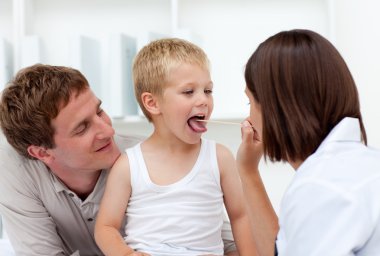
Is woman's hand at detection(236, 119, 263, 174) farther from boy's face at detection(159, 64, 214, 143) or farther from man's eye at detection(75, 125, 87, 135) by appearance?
man's eye at detection(75, 125, 87, 135)

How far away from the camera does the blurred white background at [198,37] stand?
2324 mm

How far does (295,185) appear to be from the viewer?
2.94 ft

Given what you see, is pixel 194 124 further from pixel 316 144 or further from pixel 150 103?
pixel 316 144

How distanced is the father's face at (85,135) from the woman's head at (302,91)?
612 mm

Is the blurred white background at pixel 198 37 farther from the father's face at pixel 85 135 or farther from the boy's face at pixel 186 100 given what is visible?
the boy's face at pixel 186 100

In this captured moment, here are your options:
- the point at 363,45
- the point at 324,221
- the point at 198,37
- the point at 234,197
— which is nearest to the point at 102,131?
the point at 234,197

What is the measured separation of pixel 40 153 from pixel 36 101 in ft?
0.55

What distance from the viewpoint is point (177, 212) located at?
4.65 ft

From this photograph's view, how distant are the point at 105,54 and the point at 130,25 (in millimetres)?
192

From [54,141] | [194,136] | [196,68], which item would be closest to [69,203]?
[54,141]

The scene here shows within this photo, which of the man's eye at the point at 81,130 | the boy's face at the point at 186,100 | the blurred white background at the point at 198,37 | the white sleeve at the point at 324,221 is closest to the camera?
the white sleeve at the point at 324,221

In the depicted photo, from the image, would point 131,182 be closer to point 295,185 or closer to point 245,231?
point 245,231

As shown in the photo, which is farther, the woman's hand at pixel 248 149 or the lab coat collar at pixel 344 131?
the woman's hand at pixel 248 149

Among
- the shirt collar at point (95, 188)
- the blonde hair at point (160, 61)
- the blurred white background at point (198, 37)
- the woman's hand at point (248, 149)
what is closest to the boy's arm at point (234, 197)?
the woman's hand at point (248, 149)
